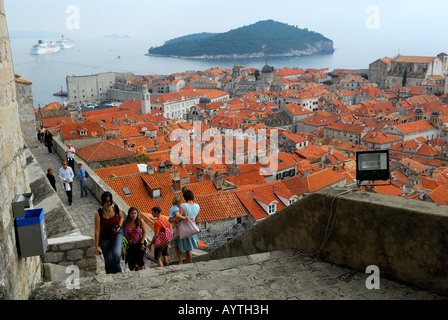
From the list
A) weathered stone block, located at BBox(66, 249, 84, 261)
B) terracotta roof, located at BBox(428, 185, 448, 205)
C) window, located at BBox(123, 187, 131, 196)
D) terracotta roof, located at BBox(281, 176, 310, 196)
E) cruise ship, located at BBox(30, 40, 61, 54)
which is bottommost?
terracotta roof, located at BBox(428, 185, 448, 205)

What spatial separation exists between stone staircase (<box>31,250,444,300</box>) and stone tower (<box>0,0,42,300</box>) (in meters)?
0.29

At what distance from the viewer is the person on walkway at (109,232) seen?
13.7 ft

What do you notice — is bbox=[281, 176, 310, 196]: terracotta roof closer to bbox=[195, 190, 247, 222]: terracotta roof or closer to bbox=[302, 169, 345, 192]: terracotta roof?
bbox=[302, 169, 345, 192]: terracotta roof

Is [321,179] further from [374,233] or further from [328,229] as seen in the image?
[374,233]

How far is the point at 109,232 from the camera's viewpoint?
14.0 feet

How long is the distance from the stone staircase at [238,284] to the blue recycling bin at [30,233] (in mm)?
402

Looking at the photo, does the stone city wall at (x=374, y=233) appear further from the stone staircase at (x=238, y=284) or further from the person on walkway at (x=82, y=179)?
the person on walkway at (x=82, y=179)

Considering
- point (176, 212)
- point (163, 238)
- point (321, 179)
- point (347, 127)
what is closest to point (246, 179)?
point (321, 179)

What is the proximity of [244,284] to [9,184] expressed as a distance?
188 centimetres

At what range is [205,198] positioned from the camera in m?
17.1

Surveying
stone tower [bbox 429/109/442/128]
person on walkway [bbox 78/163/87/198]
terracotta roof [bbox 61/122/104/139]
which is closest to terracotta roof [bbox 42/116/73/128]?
terracotta roof [bbox 61/122/104/139]

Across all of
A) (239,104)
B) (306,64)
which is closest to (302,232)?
(239,104)

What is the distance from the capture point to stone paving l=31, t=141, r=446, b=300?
313cm

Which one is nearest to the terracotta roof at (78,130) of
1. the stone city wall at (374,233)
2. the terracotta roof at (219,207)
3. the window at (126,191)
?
the window at (126,191)
